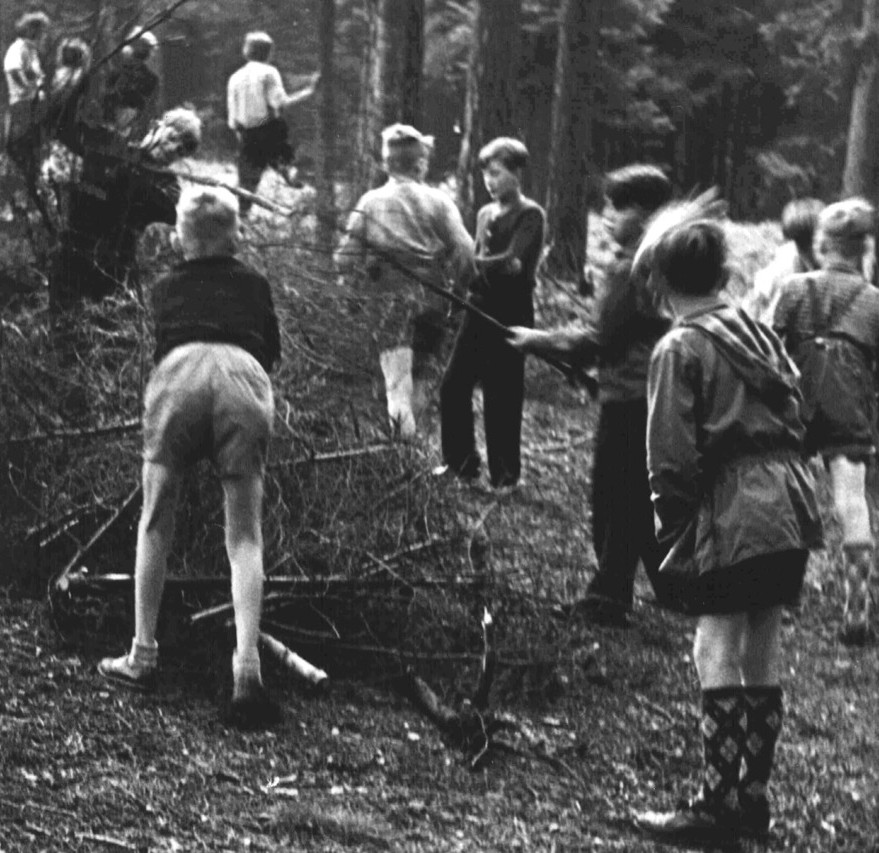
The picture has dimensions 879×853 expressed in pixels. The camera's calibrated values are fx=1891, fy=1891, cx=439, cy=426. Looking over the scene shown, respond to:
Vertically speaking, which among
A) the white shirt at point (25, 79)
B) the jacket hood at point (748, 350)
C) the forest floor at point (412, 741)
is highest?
the white shirt at point (25, 79)

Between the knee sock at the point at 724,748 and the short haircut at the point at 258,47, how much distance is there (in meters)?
10.7

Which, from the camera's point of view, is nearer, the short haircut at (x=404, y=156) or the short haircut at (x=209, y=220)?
the short haircut at (x=209, y=220)

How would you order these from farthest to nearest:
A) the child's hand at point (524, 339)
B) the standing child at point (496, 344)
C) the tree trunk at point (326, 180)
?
the standing child at point (496, 344), the tree trunk at point (326, 180), the child's hand at point (524, 339)

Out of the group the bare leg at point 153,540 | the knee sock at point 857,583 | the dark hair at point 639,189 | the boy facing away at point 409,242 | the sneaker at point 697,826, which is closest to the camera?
the sneaker at point 697,826

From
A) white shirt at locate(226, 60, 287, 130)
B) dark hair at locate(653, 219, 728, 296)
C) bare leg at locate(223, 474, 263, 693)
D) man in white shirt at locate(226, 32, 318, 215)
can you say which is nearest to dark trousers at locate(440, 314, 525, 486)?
bare leg at locate(223, 474, 263, 693)

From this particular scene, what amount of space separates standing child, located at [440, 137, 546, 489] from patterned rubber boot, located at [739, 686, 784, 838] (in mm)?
4670

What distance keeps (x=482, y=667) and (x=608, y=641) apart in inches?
53.7

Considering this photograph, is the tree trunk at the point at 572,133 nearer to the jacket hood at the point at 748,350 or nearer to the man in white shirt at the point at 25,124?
the man in white shirt at the point at 25,124

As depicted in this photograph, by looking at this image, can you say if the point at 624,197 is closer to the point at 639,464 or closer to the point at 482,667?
the point at 639,464

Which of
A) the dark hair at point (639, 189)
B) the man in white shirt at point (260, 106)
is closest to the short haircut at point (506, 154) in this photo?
the dark hair at point (639, 189)

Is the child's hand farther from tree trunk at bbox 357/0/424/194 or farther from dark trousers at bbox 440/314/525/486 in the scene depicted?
tree trunk at bbox 357/0/424/194

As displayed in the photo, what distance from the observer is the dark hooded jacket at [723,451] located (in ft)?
18.4

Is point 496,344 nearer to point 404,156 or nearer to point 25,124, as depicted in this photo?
point 404,156

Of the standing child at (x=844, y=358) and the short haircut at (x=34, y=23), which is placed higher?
the short haircut at (x=34, y=23)
